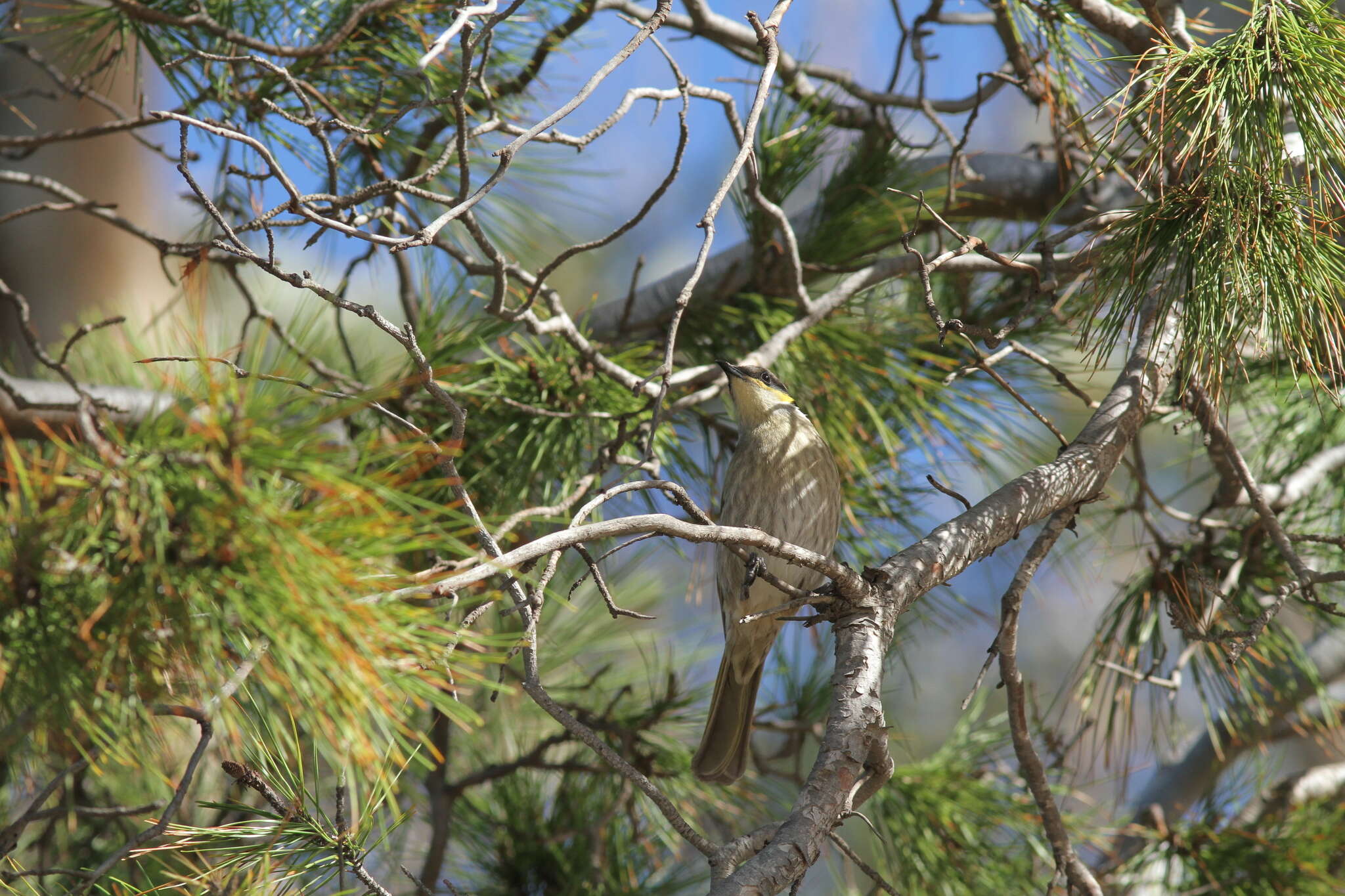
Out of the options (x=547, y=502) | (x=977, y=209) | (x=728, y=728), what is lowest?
(x=728, y=728)

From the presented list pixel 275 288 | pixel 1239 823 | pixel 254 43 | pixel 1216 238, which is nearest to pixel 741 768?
pixel 1239 823

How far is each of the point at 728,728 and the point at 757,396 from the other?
850 millimetres

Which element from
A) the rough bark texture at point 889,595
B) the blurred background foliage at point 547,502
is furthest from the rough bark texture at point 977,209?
the rough bark texture at point 889,595

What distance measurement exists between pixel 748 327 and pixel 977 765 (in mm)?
1319

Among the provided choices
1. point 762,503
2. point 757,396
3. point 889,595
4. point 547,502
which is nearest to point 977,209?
point 757,396

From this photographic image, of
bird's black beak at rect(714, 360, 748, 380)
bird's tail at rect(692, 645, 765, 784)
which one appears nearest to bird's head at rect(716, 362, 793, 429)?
bird's black beak at rect(714, 360, 748, 380)

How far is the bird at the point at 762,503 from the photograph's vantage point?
2.58 metres

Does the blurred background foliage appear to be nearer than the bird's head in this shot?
Yes

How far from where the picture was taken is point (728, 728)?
8.46ft

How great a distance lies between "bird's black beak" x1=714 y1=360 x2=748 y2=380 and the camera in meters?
2.14

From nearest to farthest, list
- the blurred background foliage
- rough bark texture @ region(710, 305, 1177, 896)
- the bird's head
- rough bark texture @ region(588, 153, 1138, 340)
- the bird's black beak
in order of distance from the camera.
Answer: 1. the blurred background foliage
2. rough bark texture @ region(710, 305, 1177, 896)
3. the bird's black beak
4. the bird's head
5. rough bark texture @ region(588, 153, 1138, 340)

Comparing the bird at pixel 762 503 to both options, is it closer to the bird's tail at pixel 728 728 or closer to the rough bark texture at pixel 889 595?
the bird's tail at pixel 728 728

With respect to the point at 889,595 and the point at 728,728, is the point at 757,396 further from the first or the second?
the point at 889,595

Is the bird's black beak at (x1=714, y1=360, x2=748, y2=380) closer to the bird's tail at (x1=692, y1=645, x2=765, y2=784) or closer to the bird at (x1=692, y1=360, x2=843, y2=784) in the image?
the bird at (x1=692, y1=360, x2=843, y2=784)
